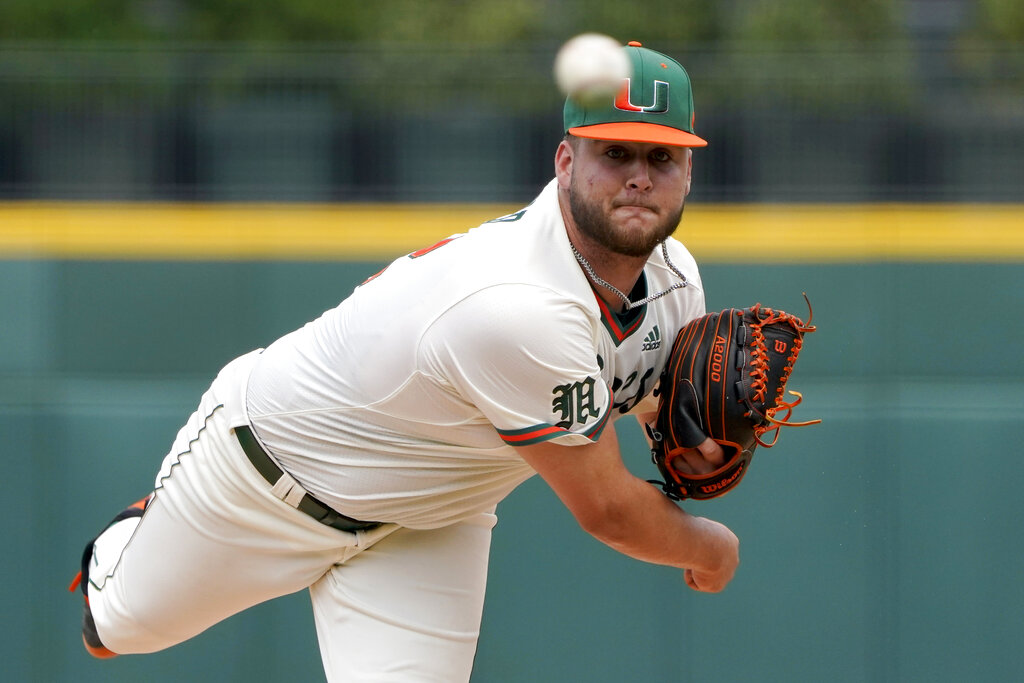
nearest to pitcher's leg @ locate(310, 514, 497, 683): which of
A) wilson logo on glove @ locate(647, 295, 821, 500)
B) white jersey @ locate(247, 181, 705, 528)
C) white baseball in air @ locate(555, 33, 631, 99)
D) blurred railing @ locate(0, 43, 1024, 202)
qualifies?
white jersey @ locate(247, 181, 705, 528)

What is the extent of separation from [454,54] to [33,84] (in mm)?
1777

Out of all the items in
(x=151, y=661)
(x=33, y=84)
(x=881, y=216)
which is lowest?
(x=151, y=661)

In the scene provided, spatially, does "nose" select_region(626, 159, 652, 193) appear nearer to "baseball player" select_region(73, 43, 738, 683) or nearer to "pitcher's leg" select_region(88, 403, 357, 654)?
"baseball player" select_region(73, 43, 738, 683)

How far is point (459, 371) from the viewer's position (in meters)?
2.45

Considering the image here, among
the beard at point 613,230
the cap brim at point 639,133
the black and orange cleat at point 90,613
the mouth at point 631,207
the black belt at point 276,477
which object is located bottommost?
the black and orange cleat at point 90,613

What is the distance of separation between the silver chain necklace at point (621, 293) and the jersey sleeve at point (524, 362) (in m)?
0.16

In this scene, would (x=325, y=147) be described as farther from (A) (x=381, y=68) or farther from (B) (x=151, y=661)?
(B) (x=151, y=661)

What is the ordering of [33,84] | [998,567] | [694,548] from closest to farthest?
[694,548], [998,567], [33,84]

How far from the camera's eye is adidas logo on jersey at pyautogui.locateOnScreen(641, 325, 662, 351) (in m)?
2.84

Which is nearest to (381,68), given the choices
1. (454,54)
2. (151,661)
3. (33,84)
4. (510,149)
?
(454,54)

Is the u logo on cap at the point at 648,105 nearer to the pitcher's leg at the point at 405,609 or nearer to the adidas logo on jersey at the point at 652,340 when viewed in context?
the adidas logo on jersey at the point at 652,340

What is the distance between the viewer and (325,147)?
5383 mm

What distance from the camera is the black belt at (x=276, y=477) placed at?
112 inches

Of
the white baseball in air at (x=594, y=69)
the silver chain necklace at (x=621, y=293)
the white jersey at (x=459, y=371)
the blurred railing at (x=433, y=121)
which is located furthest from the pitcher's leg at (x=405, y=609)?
the blurred railing at (x=433, y=121)
